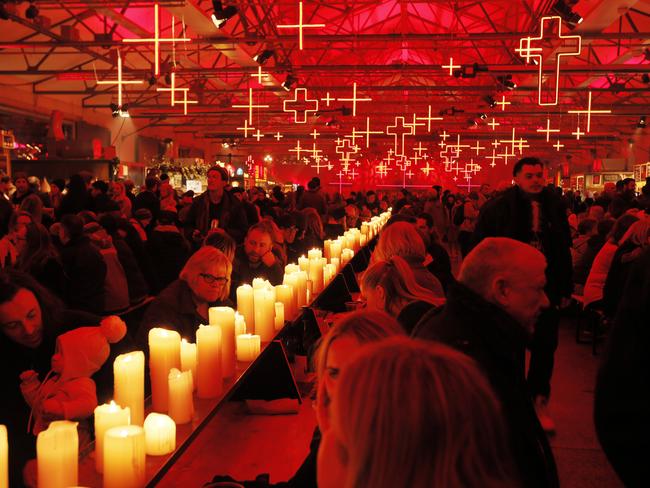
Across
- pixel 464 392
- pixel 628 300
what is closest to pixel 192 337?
pixel 628 300

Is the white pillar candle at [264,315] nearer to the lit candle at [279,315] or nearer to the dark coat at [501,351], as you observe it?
the lit candle at [279,315]

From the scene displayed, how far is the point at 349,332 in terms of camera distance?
2.01 metres

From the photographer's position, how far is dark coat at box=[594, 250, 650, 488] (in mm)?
1723

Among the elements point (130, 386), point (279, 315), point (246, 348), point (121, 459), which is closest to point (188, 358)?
point (130, 386)

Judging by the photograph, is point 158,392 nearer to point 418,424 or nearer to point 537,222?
point 418,424

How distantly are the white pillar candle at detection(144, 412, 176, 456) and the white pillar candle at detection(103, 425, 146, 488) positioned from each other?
0.27 meters

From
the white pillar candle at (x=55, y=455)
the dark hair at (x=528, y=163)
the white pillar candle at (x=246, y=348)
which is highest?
the dark hair at (x=528, y=163)

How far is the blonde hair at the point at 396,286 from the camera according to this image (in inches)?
145

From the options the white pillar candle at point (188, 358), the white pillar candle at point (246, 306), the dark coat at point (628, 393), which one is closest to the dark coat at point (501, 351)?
the dark coat at point (628, 393)

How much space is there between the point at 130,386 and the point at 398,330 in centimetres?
90

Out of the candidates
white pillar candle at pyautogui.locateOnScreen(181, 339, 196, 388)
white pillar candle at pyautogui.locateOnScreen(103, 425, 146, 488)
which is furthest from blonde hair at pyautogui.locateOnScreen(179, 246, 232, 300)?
white pillar candle at pyautogui.locateOnScreen(103, 425, 146, 488)

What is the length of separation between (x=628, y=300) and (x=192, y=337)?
2.64 m

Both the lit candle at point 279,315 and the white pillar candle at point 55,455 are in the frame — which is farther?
the lit candle at point 279,315

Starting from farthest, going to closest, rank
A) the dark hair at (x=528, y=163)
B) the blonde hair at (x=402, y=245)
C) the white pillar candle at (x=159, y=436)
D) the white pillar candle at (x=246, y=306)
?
the dark hair at (x=528, y=163), the blonde hair at (x=402, y=245), the white pillar candle at (x=246, y=306), the white pillar candle at (x=159, y=436)
